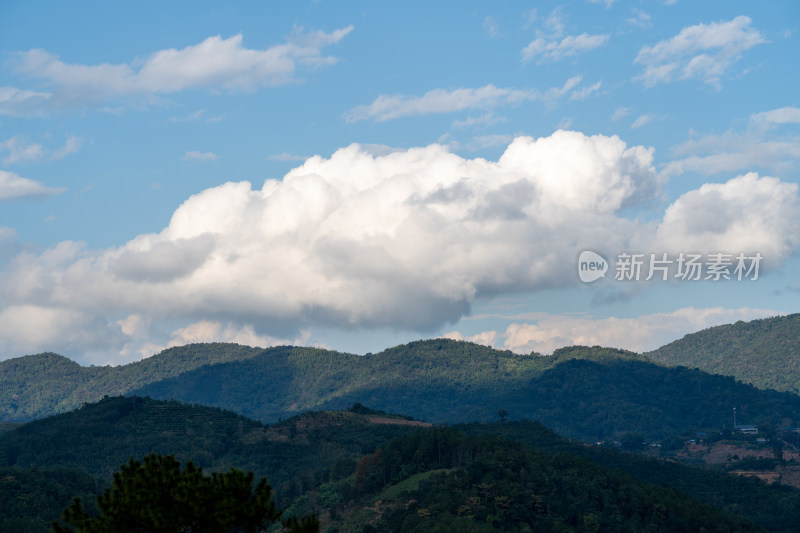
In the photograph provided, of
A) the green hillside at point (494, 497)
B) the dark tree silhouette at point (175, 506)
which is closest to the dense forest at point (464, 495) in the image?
the green hillside at point (494, 497)

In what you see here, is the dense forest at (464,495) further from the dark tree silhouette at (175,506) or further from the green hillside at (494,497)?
the dark tree silhouette at (175,506)

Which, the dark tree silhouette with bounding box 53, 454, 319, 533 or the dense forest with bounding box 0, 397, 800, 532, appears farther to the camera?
the dense forest with bounding box 0, 397, 800, 532

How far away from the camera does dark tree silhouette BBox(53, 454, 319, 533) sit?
170 feet

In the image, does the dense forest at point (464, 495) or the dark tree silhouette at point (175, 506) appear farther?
the dense forest at point (464, 495)

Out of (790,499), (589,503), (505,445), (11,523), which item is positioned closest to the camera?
(11,523)

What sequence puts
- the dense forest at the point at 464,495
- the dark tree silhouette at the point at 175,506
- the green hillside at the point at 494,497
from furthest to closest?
1. the dense forest at the point at 464,495
2. the green hillside at the point at 494,497
3. the dark tree silhouette at the point at 175,506

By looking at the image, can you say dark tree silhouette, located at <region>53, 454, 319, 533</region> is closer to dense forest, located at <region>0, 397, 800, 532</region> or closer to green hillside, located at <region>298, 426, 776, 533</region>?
green hillside, located at <region>298, 426, 776, 533</region>

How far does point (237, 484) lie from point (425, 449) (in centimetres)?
11705

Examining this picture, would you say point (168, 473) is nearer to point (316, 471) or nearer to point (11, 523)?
point (11, 523)

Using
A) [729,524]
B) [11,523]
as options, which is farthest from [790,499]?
[11,523]

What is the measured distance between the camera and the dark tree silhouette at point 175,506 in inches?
2042

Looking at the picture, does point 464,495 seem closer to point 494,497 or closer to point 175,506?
point 494,497

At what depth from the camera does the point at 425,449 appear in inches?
6580

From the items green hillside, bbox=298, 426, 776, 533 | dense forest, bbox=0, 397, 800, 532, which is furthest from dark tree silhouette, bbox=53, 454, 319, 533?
dense forest, bbox=0, 397, 800, 532
